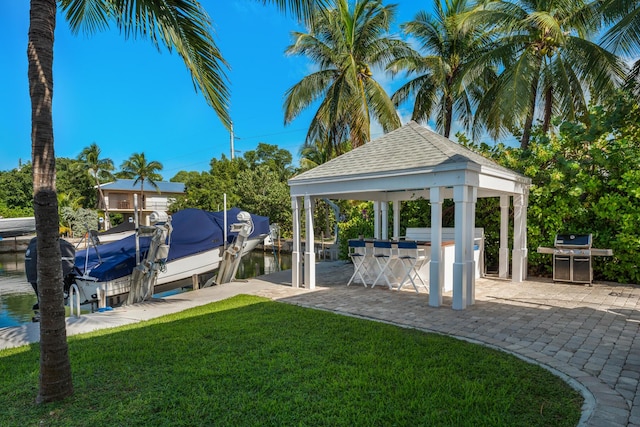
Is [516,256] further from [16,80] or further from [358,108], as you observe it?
[16,80]

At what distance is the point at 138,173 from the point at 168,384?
148 ft

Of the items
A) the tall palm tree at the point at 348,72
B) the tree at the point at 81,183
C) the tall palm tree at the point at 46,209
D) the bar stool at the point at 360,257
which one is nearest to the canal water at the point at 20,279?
the tall palm tree at the point at 348,72

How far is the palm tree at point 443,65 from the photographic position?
15938mm

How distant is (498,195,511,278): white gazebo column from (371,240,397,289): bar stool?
3.52m

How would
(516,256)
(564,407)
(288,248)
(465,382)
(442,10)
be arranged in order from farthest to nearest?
(288,248)
(442,10)
(516,256)
(465,382)
(564,407)

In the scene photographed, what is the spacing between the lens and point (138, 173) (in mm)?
44312

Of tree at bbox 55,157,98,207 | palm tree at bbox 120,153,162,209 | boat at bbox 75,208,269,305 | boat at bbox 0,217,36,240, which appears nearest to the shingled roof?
boat at bbox 75,208,269,305

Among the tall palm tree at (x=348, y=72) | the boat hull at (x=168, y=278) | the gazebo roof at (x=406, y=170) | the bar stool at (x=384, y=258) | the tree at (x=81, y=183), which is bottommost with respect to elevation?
the boat hull at (x=168, y=278)

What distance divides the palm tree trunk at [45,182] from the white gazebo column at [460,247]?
252 inches

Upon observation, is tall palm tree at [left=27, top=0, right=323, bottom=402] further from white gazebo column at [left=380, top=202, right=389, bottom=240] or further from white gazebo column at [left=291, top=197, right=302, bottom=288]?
white gazebo column at [left=380, top=202, right=389, bottom=240]

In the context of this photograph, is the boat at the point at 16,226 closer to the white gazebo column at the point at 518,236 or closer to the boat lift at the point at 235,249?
the boat lift at the point at 235,249

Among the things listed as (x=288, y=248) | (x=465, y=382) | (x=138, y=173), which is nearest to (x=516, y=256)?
(x=465, y=382)

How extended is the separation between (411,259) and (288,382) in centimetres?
577

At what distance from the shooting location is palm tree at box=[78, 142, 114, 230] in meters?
43.4
